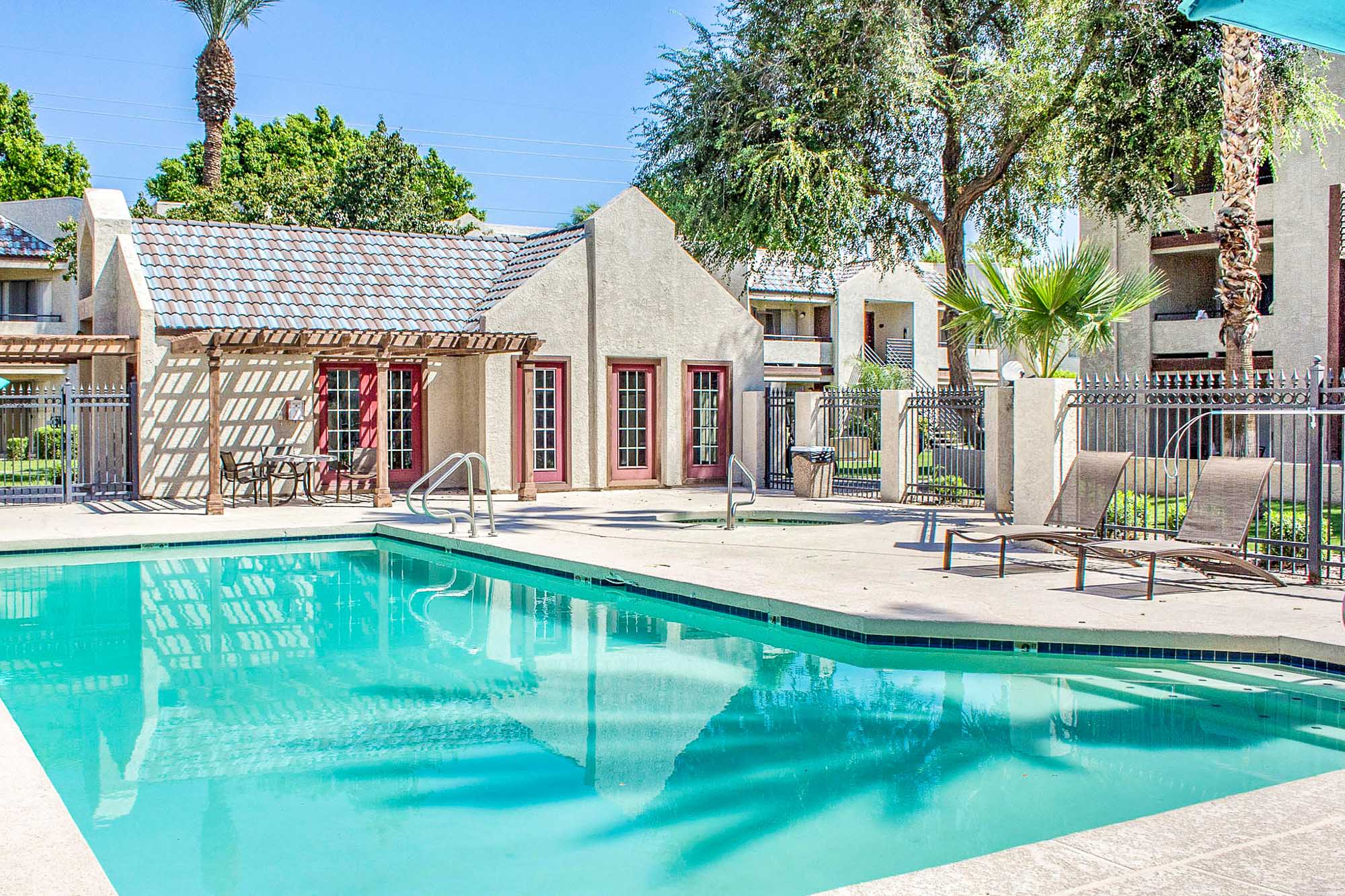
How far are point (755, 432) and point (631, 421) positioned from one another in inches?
96.2

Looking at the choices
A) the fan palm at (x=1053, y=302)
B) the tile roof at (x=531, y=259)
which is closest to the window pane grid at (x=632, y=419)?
the tile roof at (x=531, y=259)

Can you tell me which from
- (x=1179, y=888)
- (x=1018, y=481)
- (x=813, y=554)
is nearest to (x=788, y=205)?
(x=1018, y=481)

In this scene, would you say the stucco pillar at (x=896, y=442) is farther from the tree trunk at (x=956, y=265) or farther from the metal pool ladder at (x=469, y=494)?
the metal pool ladder at (x=469, y=494)

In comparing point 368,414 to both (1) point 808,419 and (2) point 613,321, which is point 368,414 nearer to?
(2) point 613,321

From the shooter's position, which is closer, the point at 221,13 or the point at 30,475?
the point at 30,475

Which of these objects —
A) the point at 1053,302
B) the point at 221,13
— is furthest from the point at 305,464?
the point at 221,13

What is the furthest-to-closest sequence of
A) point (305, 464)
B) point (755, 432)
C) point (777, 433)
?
point (777, 433), point (755, 432), point (305, 464)

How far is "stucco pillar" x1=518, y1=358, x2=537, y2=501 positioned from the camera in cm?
1931

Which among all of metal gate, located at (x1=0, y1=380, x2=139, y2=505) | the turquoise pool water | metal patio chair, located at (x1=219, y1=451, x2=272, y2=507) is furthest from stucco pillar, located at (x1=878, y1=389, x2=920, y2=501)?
metal gate, located at (x1=0, y1=380, x2=139, y2=505)

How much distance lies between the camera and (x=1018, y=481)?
14.2m

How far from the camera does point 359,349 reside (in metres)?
17.9

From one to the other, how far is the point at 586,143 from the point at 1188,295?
127ft

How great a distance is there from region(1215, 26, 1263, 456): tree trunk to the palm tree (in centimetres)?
3835

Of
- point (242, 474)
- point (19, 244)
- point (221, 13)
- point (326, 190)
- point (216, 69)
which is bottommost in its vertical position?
point (242, 474)
